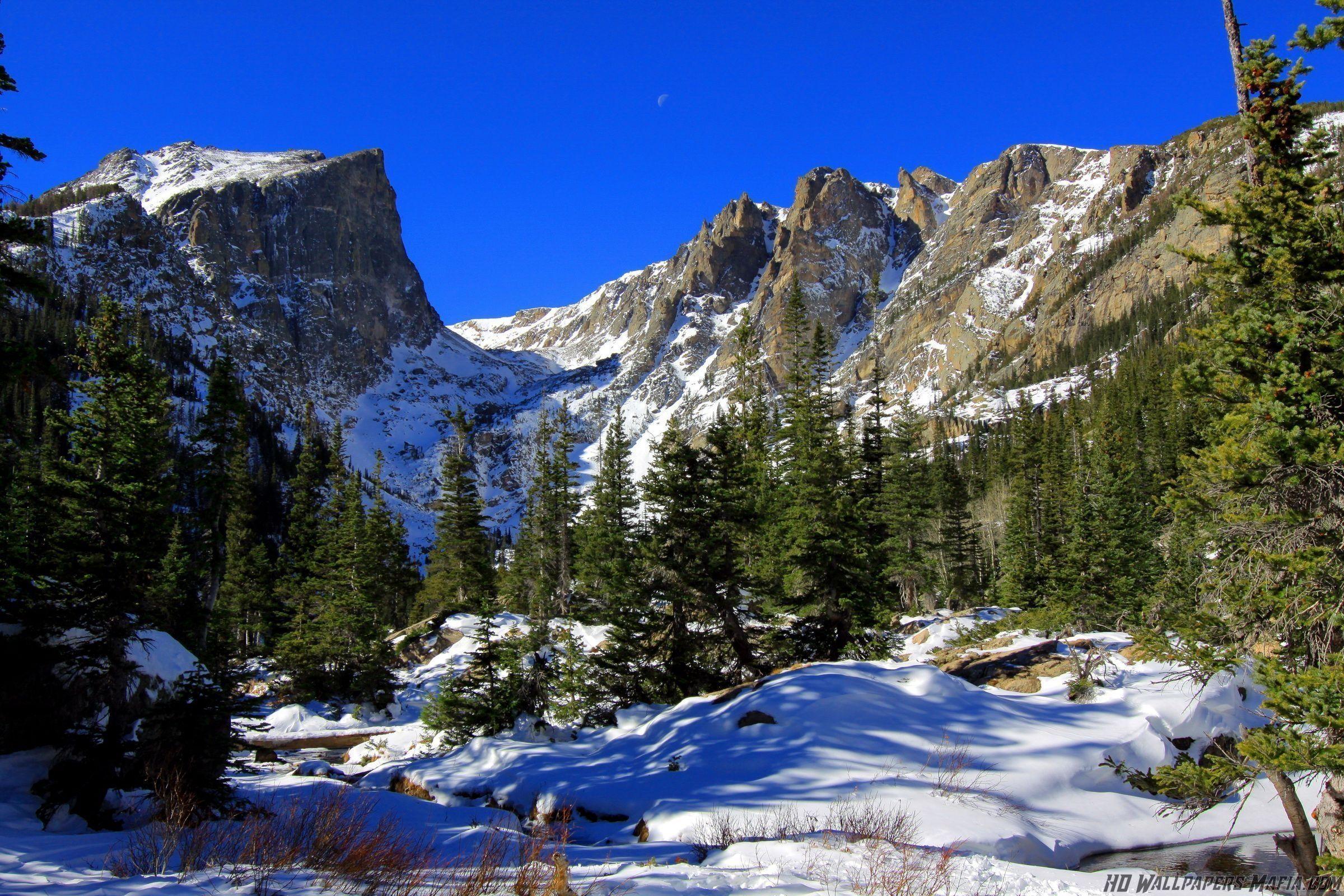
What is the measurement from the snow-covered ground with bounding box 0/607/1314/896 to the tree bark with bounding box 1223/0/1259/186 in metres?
7.52

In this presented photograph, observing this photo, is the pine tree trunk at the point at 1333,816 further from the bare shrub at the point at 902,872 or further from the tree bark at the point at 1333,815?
the bare shrub at the point at 902,872

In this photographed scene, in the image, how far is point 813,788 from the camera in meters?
10.9

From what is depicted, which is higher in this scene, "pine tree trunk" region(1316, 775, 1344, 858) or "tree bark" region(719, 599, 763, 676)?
"tree bark" region(719, 599, 763, 676)

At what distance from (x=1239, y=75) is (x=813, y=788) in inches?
486

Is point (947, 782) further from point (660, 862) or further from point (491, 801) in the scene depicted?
point (491, 801)

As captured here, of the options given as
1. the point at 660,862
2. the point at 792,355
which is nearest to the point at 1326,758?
the point at 660,862

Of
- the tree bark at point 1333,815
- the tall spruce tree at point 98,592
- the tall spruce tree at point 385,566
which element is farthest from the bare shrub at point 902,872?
the tall spruce tree at point 385,566

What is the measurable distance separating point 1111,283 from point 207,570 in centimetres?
20775

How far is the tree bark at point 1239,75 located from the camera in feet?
30.7

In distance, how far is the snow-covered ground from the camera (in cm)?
716

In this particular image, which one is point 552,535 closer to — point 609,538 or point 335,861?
point 609,538

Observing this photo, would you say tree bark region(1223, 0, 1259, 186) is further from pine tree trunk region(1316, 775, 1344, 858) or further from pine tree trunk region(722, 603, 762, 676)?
pine tree trunk region(722, 603, 762, 676)

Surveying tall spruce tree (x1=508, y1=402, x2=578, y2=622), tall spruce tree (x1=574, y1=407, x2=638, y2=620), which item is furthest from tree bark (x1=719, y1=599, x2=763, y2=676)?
tall spruce tree (x1=508, y1=402, x2=578, y2=622)

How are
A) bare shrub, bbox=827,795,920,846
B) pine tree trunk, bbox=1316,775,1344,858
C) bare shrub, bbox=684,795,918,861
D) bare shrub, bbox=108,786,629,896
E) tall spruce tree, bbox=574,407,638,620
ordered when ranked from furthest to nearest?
1. tall spruce tree, bbox=574,407,638,620
2. bare shrub, bbox=684,795,918,861
3. bare shrub, bbox=827,795,920,846
4. pine tree trunk, bbox=1316,775,1344,858
5. bare shrub, bbox=108,786,629,896
